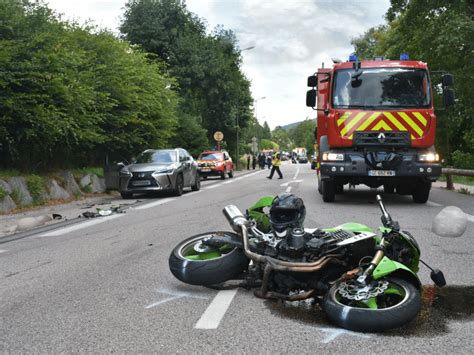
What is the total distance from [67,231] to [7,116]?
5105 millimetres

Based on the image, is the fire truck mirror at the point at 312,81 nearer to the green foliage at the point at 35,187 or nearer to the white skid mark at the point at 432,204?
the white skid mark at the point at 432,204

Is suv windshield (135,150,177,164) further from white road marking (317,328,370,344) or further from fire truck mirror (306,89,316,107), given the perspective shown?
white road marking (317,328,370,344)

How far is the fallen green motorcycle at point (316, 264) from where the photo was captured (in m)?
3.66

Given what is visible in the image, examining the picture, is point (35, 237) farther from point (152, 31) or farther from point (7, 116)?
point (152, 31)

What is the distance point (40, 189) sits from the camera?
1466 cm

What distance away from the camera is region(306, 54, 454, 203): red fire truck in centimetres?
1116

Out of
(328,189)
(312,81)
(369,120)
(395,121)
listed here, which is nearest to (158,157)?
(328,189)

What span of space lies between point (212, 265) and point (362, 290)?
1.38 m

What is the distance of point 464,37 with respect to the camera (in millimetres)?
17266

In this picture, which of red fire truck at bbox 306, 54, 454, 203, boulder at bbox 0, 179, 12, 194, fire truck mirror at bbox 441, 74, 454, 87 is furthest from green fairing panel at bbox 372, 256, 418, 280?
boulder at bbox 0, 179, 12, 194

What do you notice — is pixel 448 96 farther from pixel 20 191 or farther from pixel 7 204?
pixel 20 191

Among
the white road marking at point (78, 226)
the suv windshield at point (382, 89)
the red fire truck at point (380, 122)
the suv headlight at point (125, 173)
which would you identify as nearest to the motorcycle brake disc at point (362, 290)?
the white road marking at point (78, 226)

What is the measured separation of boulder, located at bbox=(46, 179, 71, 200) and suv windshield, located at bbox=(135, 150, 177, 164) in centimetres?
250

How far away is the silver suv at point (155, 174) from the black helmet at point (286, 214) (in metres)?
12.0
